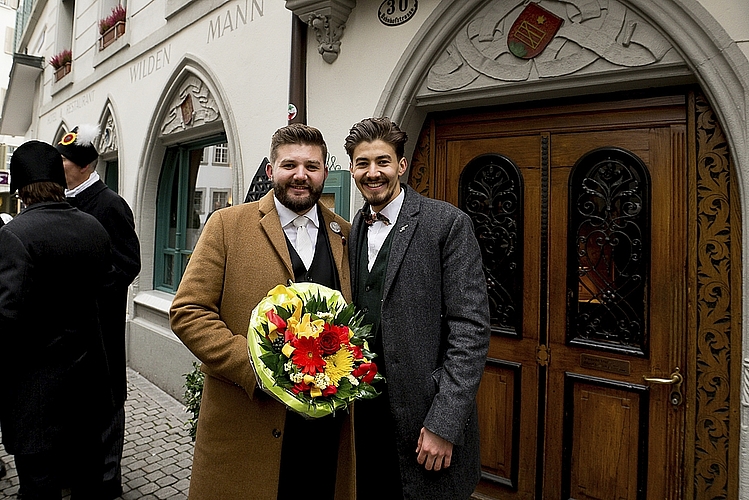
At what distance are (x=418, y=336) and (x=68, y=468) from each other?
235cm

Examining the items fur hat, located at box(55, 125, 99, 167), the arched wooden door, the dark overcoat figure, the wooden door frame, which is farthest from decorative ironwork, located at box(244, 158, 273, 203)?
the wooden door frame

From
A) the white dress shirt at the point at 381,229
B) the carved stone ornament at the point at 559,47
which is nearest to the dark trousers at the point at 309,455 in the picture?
the white dress shirt at the point at 381,229

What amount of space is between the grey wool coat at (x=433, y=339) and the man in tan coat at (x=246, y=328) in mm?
235

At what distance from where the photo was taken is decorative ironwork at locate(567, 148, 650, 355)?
2.81m

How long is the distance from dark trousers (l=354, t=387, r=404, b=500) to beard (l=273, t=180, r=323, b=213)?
825 millimetres

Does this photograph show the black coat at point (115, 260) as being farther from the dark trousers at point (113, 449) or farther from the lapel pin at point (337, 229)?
the lapel pin at point (337, 229)

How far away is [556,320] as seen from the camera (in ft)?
10.1

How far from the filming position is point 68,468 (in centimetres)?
297

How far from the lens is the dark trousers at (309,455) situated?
2084 millimetres

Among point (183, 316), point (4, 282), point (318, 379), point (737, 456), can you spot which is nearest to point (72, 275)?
point (4, 282)

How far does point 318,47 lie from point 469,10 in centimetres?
132

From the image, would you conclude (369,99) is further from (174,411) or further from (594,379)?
(174,411)

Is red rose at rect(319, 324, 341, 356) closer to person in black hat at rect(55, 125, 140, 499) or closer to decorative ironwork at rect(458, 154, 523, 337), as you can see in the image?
decorative ironwork at rect(458, 154, 523, 337)

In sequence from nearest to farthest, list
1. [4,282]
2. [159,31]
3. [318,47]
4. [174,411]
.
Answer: [4,282]
[318,47]
[174,411]
[159,31]
